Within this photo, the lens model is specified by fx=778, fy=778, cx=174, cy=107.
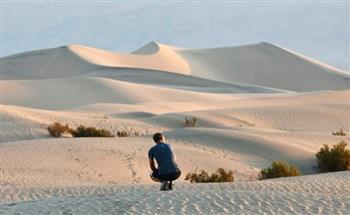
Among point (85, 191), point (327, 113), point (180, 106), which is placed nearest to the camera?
point (85, 191)

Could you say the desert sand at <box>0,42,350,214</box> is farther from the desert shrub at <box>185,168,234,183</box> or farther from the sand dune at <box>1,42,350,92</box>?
the sand dune at <box>1,42,350,92</box>

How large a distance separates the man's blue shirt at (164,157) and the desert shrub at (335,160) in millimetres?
8969

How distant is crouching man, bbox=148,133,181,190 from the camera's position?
472 inches

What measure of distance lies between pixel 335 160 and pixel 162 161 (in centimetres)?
913

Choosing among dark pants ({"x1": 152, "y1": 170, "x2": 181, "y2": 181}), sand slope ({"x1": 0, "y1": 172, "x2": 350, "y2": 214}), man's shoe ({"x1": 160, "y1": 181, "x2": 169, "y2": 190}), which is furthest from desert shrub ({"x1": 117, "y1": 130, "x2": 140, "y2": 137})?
dark pants ({"x1": 152, "y1": 170, "x2": 181, "y2": 181})

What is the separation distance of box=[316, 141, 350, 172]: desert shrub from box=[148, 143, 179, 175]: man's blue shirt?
353 inches

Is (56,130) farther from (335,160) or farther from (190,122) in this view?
(335,160)

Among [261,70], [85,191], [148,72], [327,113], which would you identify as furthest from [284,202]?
[261,70]

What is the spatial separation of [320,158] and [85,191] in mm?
8575

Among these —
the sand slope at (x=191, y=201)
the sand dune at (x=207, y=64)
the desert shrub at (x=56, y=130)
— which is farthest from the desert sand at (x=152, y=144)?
the sand dune at (x=207, y=64)

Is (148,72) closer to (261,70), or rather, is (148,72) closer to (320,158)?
(261,70)

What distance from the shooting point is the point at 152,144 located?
21391 mm

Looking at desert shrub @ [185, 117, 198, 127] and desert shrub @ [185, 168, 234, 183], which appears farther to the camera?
desert shrub @ [185, 117, 198, 127]

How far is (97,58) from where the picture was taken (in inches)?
3007
